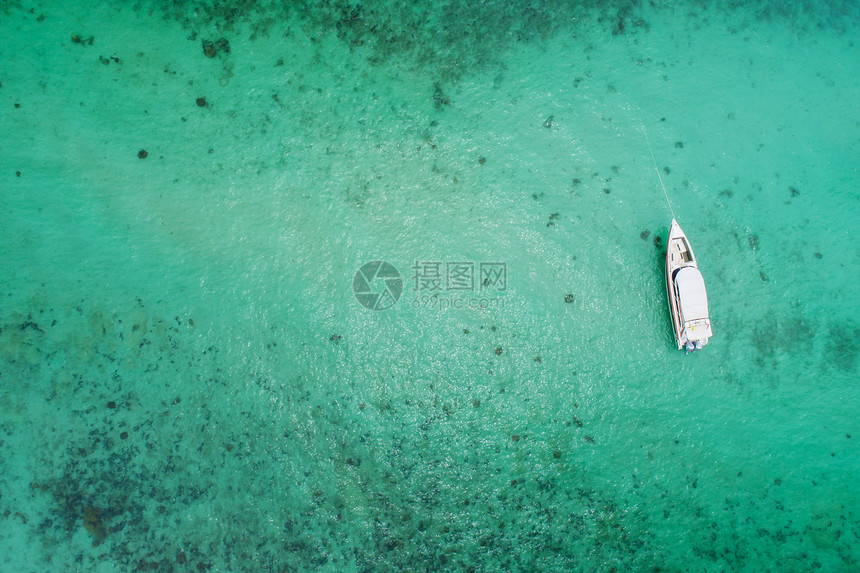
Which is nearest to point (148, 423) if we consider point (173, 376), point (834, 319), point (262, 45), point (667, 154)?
point (173, 376)

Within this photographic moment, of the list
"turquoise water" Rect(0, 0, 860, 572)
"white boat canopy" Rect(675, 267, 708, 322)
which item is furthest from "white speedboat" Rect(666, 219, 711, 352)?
"turquoise water" Rect(0, 0, 860, 572)

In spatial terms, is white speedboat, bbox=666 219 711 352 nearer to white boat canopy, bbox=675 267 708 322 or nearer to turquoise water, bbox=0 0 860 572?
white boat canopy, bbox=675 267 708 322

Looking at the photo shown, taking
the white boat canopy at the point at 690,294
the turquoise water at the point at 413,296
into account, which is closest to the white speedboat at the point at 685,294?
the white boat canopy at the point at 690,294

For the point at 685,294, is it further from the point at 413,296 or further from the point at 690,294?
the point at 413,296

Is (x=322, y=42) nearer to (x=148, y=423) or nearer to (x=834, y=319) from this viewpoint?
(x=148, y=423)

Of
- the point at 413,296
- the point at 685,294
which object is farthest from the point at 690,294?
the point at 413,296
